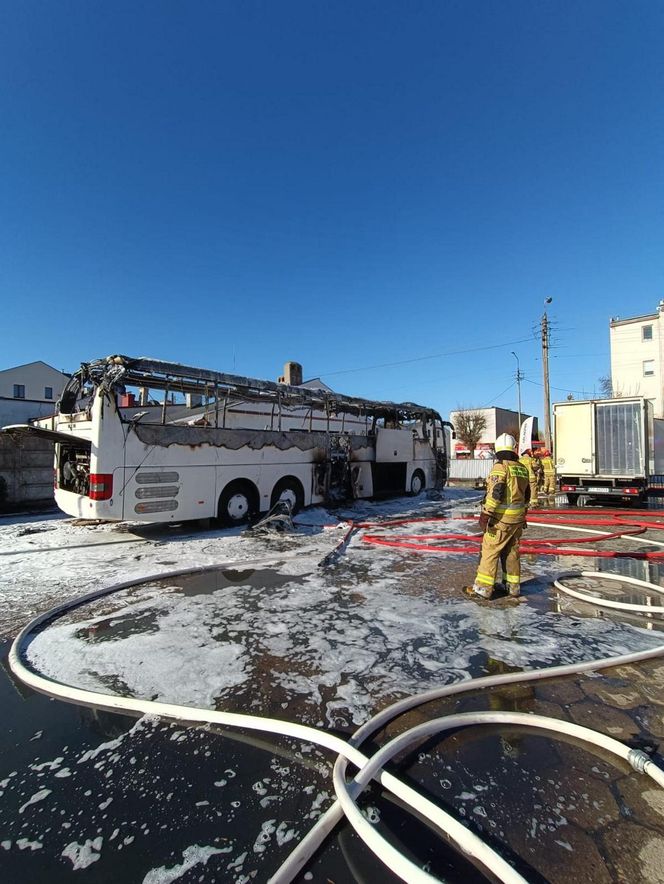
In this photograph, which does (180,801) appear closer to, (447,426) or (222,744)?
(222,744)

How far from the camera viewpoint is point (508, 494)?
4719 millimetres

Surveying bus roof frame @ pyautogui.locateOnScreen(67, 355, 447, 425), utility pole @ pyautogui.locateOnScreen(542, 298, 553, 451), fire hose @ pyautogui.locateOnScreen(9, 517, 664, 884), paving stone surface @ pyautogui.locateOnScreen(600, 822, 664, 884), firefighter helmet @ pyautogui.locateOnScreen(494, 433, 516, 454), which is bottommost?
paving stone surface @ pyautogui.locateOnScreen(600, 822, 664, 884)

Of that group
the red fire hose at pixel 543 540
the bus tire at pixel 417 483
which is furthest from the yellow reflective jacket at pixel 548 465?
the red fire hose at pixel 543 540

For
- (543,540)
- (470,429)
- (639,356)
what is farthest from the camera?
(470,429)

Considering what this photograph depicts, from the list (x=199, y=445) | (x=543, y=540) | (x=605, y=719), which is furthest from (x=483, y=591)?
(x=199, y=445)

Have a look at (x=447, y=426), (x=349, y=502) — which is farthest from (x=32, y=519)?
(x=447, y=426)

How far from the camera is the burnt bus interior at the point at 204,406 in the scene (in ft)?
24.3

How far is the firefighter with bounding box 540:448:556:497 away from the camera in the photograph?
15386 millimetres

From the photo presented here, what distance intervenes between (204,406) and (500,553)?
23.4ft

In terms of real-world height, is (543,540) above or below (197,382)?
below

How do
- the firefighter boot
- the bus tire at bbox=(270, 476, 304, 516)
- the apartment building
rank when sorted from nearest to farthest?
the firefighter boot, the bus tire at bbox=(270, 476, 304, 516), the apartment building

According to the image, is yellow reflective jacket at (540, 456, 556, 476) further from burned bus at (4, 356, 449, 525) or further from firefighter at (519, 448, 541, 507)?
burned bus at (4, 356, 449, 525)

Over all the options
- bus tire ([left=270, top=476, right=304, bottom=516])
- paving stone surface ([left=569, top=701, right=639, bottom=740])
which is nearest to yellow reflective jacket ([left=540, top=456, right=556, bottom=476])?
bus tire ([left=270, top=476, right=304, bottom=516])

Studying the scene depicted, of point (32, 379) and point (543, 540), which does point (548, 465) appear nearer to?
point (543, 540)
